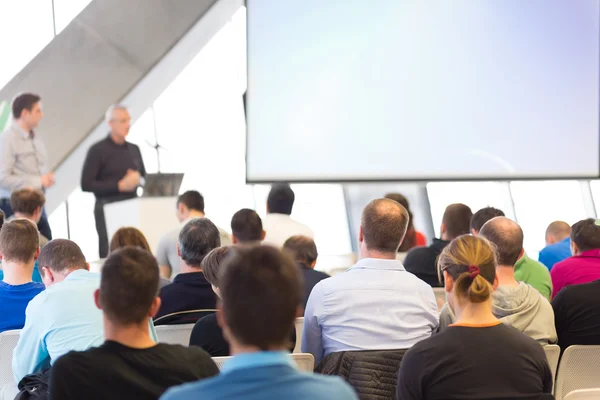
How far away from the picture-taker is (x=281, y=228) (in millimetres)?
5641

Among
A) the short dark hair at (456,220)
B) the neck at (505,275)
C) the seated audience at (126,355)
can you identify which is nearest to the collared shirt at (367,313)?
the neck at (505,275)

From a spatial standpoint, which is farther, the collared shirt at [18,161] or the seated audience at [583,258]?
the collared shirt at [18,161]

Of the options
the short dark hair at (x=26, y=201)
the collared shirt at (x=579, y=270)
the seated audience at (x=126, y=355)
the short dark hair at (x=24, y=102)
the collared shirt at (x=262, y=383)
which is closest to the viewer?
the collared shirt at (x=262, y=383)

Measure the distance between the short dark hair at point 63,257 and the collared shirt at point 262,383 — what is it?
193 cm

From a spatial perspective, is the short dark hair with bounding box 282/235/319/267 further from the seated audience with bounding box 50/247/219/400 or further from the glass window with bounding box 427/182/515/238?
the glass window with bounding box 427/182/515/238

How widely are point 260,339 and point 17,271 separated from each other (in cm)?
246

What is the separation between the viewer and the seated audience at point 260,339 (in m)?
1.40

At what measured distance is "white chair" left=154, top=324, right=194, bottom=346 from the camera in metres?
3.11

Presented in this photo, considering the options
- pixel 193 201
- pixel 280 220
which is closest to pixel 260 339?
pixel 280 220

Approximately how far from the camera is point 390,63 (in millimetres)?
7730

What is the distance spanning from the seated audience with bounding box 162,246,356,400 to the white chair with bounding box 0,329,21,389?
1748 mm

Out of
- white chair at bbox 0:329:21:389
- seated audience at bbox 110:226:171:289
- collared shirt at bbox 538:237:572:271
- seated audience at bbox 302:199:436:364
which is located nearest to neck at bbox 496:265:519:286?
seated audience at bbox 302:199:436:364

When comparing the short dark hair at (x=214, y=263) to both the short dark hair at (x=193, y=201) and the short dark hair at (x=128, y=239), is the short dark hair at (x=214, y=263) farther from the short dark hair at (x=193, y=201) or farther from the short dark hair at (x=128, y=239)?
the short dark hair at (x=193, y=201)

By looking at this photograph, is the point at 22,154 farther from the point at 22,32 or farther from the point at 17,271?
the point at 22,32
